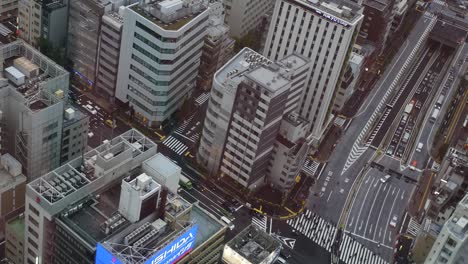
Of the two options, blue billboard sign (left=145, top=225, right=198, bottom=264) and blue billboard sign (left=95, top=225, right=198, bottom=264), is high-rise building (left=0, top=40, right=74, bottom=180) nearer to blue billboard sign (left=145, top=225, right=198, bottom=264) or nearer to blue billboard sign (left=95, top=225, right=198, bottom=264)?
blue billboard sign (left=95, top=225, right=198, bottom=264)

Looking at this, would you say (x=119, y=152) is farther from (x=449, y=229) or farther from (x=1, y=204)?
(x=449, y=229)

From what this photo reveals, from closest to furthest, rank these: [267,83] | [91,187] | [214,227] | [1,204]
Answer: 1. [91,187]
2. [214,227]
3. [1,204]
4. [267,83]

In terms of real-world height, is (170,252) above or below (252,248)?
above

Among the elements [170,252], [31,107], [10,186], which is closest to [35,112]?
[31,107]

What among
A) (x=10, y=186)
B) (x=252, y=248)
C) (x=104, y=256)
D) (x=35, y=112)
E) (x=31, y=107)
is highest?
(x=35, y=112)

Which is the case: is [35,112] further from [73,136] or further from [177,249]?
[177,249]

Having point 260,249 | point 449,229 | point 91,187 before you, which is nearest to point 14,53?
point 91,187

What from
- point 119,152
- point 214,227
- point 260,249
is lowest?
point 260,249
